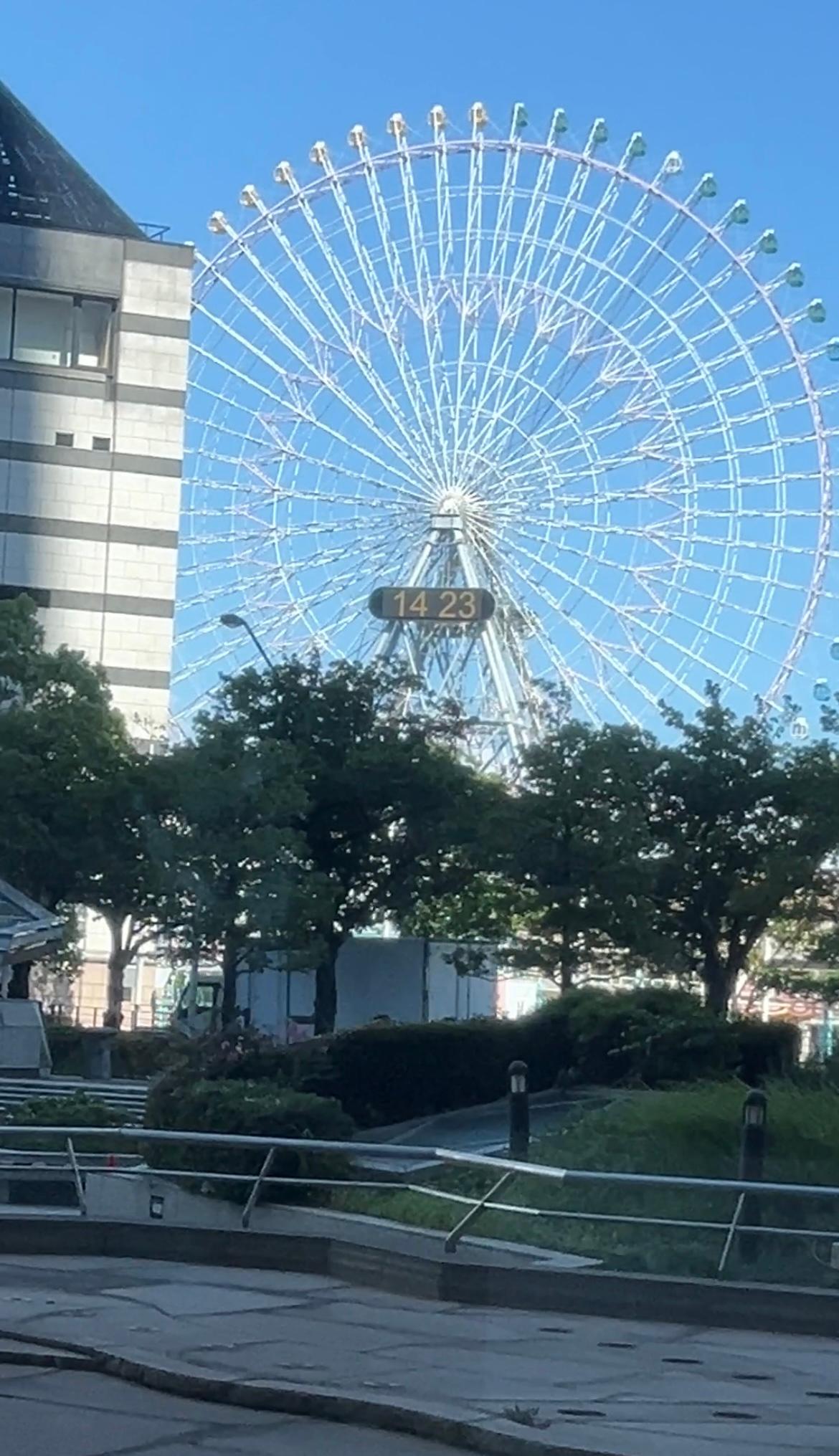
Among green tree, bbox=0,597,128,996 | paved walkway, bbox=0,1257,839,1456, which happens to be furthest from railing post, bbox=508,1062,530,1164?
green tree, bbox=0,597,128,996

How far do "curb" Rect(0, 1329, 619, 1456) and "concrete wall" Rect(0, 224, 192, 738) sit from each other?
5707 centimetres

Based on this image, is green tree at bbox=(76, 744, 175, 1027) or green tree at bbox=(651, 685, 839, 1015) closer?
green tree at bbox=(651, 685, 839, 1015)

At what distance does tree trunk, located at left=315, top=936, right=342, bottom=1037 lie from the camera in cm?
3819

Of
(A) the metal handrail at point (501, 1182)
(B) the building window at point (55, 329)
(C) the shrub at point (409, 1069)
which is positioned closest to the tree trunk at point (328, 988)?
(C) the shrub at point (409, 1069)

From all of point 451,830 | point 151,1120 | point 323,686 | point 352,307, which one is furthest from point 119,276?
point 151,1120

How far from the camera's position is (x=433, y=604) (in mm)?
47250

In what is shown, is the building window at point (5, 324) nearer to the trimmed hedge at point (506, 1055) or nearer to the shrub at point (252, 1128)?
the trimmed hedge at point (506, 1055)

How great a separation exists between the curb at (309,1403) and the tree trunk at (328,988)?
28.2 meters

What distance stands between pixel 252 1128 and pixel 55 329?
56.5 meters

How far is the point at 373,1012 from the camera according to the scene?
38.3 metres

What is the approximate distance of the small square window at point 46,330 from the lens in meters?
69.9

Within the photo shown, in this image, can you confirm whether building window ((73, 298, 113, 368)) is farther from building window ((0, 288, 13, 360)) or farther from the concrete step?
the concrete step

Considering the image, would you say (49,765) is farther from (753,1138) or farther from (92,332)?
(753,1138)

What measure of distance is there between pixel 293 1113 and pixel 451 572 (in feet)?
108
